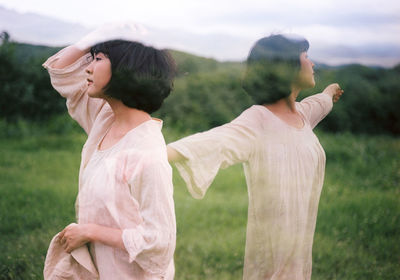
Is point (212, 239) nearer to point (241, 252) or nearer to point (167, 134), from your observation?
point (241, 252)

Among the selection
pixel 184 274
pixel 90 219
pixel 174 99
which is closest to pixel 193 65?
pixel 174 99

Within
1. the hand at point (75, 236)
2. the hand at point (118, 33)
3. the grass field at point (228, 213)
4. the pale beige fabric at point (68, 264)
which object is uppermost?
the hand at point (118, 33)

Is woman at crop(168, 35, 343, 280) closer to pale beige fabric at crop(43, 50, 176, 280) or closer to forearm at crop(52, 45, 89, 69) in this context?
pale beige fabric at crop(43, 50, 176, 280)

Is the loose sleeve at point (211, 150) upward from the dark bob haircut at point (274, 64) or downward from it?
downward

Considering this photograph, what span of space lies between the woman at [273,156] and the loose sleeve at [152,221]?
11.2 inches

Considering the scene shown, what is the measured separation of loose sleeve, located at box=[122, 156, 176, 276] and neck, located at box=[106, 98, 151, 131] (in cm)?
23

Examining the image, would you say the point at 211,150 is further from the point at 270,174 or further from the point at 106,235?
the point at 106,235

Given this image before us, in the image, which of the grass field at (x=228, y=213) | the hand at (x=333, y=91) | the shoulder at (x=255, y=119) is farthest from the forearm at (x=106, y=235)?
the grass field at (x=228, y=213)

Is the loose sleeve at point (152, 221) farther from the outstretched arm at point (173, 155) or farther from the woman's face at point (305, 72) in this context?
the woman's face at point (305, 72)

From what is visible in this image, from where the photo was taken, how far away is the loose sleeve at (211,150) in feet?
5.72

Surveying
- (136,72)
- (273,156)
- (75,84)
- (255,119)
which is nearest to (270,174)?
(273,156)

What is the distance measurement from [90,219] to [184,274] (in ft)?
5.48

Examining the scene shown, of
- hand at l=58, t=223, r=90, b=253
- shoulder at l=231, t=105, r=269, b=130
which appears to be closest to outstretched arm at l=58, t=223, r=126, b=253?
hand at l=58, t=223, r=90, b=253

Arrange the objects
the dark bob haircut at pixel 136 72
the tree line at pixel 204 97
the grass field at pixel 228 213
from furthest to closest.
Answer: the tree line at pixel 204 97 → the grass field at pixel 228 213 → the dark bob haircut at pixel 136 72
